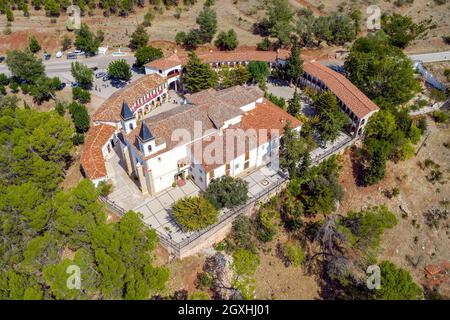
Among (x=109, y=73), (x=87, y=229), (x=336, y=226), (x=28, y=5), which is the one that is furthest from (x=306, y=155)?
(x=28, y=5)

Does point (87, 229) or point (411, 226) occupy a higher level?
point (87, 229)

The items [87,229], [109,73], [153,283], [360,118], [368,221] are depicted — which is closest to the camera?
[153,283]

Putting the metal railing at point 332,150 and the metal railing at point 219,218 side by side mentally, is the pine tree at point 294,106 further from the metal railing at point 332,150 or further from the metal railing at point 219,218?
the metal railing at point 219,218

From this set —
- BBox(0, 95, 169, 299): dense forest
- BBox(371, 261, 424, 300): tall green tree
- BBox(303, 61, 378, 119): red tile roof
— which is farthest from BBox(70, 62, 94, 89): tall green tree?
BBox(371, 261, 424, 300): tall green tree

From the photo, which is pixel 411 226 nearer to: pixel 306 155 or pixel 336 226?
pixel 336 226

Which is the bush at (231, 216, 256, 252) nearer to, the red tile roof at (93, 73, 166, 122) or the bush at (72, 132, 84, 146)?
the red tile roof at (93, 73, 166, 122)

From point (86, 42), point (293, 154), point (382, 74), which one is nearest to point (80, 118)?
point (86, 42)

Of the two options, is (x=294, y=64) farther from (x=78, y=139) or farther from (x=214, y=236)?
(x=78, y=139)
